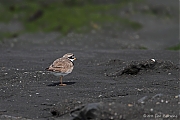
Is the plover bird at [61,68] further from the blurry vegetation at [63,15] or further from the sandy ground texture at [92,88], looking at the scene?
the blurry vegetation at [63,15]

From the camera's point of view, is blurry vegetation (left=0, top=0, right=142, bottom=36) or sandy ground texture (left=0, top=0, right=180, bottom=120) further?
blurry vegetation (left=0, top=0, right=142, bottom=36)

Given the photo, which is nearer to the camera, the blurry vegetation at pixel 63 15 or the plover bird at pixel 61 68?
the plover bird at pixel 61 68

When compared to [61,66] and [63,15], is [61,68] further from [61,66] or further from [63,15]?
[63,15]

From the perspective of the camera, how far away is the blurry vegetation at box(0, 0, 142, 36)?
52.3 meters

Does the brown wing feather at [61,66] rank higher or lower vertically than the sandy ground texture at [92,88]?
higher

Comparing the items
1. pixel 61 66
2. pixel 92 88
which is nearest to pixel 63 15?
pixel 61 66

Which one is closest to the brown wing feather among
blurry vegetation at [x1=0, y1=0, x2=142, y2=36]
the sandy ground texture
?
the sandy ground texture

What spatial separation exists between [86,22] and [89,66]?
33351mm

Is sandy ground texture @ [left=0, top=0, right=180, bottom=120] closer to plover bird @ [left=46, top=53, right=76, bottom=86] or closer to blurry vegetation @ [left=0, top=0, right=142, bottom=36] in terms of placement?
plover bird @ [left=46, top=53, right=76, bottom=86]

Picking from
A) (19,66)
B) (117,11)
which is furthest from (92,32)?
(19,66)

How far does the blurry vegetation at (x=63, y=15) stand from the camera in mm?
52275

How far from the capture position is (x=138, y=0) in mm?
64312

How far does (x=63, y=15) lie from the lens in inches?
2247

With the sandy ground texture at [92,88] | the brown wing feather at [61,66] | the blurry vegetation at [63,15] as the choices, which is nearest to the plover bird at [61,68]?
the brown wing feather at [61,66]
